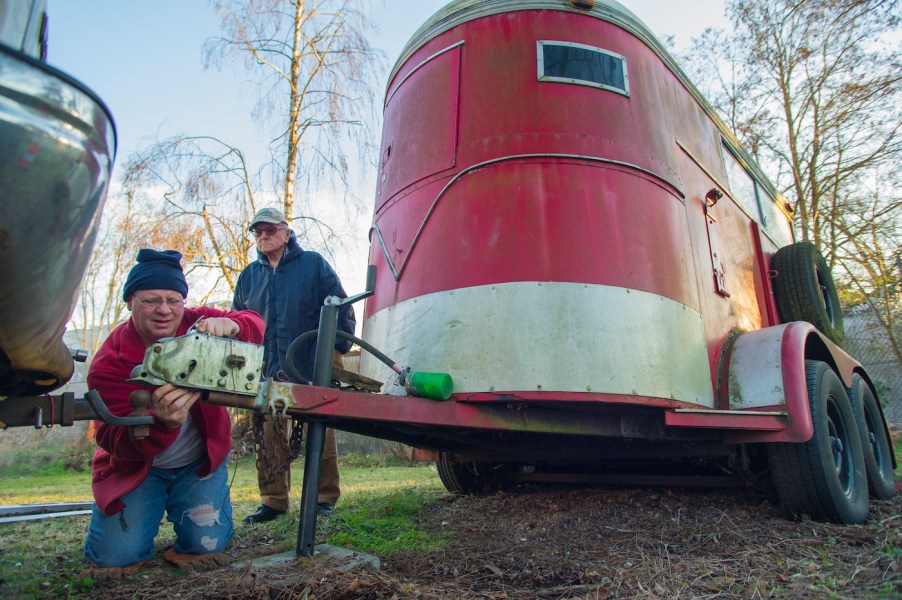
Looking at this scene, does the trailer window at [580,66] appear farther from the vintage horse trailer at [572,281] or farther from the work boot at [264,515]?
the work boot at [264,515]

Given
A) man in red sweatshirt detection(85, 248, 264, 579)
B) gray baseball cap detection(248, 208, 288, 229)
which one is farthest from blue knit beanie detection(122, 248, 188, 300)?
gray baseball cap detection(248, 208, 288, 229)

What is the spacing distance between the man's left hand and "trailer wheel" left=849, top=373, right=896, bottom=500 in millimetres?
4014

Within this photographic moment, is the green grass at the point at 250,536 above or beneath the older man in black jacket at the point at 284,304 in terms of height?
beneath

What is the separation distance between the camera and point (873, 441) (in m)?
4.55

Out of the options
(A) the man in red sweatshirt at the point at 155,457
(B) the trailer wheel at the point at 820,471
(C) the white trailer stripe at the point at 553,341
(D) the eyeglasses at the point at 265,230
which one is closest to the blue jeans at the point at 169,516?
(A) the man in red sweatshirt at the point at 155,457

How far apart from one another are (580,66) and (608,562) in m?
2.58

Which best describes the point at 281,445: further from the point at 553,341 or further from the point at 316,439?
the point at 553,341

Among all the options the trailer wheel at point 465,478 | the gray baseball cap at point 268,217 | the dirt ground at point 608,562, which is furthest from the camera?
the trailer wheel at point 465,478

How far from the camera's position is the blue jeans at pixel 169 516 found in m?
2.61

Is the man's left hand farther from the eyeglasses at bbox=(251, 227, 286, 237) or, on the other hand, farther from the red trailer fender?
the red trailer fender

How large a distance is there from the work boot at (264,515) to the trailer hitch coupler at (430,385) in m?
1.77

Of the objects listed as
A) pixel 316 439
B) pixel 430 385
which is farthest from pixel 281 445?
pixel 430 385

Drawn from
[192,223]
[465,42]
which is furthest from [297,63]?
[465,42]

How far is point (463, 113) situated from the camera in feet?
11.0
